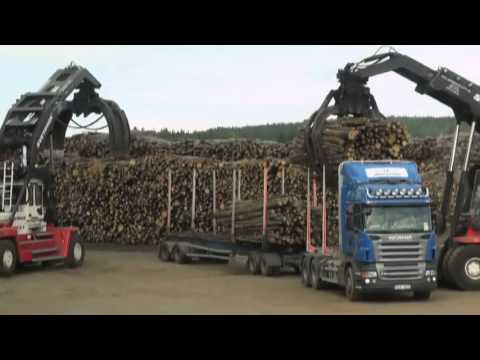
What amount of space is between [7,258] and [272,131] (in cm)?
2570

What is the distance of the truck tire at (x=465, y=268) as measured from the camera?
18031mm

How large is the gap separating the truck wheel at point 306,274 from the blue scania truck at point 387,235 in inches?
81.1

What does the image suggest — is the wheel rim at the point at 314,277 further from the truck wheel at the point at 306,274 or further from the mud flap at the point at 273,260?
the mud flap at the point at 273,260

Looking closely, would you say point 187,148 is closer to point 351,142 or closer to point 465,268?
point 351,142

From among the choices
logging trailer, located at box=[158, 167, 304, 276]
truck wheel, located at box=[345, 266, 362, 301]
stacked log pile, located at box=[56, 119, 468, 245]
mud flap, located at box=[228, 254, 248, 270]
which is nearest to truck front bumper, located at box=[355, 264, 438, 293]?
truck wheel, located at box=[345, 266, 362, 301]

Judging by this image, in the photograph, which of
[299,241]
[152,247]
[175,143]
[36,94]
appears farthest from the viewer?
[175,143]

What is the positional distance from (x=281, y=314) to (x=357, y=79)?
678 centimetres

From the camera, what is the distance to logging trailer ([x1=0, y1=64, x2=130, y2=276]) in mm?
21875

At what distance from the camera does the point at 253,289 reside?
18.7 m

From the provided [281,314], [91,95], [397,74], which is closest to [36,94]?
[91,95]

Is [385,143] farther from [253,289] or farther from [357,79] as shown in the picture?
[253,289]

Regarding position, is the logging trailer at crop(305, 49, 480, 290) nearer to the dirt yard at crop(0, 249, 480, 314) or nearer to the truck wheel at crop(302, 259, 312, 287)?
the dirt yard at crop(0, 249, 480, 314)

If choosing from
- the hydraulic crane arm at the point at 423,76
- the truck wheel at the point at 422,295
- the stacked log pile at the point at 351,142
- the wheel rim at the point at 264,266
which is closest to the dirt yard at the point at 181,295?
the truck wheel at the point at 422,295

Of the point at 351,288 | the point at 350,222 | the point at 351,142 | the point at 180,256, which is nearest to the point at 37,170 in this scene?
the point at 180,256
